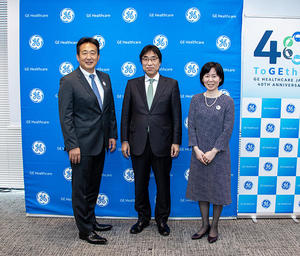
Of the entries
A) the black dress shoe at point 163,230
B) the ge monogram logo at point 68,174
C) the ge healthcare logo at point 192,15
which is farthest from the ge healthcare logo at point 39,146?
the ge healthcare logo at point 192,15

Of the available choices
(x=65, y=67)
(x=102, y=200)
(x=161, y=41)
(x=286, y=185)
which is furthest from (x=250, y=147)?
(x=65, y=67)

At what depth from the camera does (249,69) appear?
2729mm

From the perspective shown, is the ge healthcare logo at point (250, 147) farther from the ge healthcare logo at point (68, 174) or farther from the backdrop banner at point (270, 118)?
the ge healthcare logo at point (68, 174)

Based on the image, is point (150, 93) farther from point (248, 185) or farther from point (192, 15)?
point (248, 185)

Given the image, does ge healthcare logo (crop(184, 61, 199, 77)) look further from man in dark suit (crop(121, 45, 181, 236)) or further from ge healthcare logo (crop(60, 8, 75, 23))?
ge healthcare logo (crop(60, 8, 75, 23))

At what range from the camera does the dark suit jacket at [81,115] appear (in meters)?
2.10

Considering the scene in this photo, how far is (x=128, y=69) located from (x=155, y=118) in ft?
2.39

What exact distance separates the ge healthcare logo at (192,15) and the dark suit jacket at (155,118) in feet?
2.48

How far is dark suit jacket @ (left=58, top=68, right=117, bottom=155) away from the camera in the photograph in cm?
210

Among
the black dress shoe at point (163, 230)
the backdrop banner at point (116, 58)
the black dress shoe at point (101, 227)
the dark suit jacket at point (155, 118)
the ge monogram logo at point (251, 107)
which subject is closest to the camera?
the dark suit jacket at point (155, 118)

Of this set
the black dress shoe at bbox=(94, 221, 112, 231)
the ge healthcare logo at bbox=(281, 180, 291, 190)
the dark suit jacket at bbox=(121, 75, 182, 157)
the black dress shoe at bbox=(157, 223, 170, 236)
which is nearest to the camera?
the dark suit jacket at bbox=(121, 75, 182, 157)

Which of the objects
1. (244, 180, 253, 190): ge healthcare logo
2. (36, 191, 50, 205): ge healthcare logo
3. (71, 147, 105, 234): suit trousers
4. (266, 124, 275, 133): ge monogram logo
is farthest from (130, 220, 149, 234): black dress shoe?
(266, 124, 275, 133): ge monogram logo

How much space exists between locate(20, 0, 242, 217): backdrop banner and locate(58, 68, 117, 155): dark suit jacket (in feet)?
1.89

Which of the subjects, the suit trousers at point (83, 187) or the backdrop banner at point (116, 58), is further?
the backdrop banner at point (116, 58)
